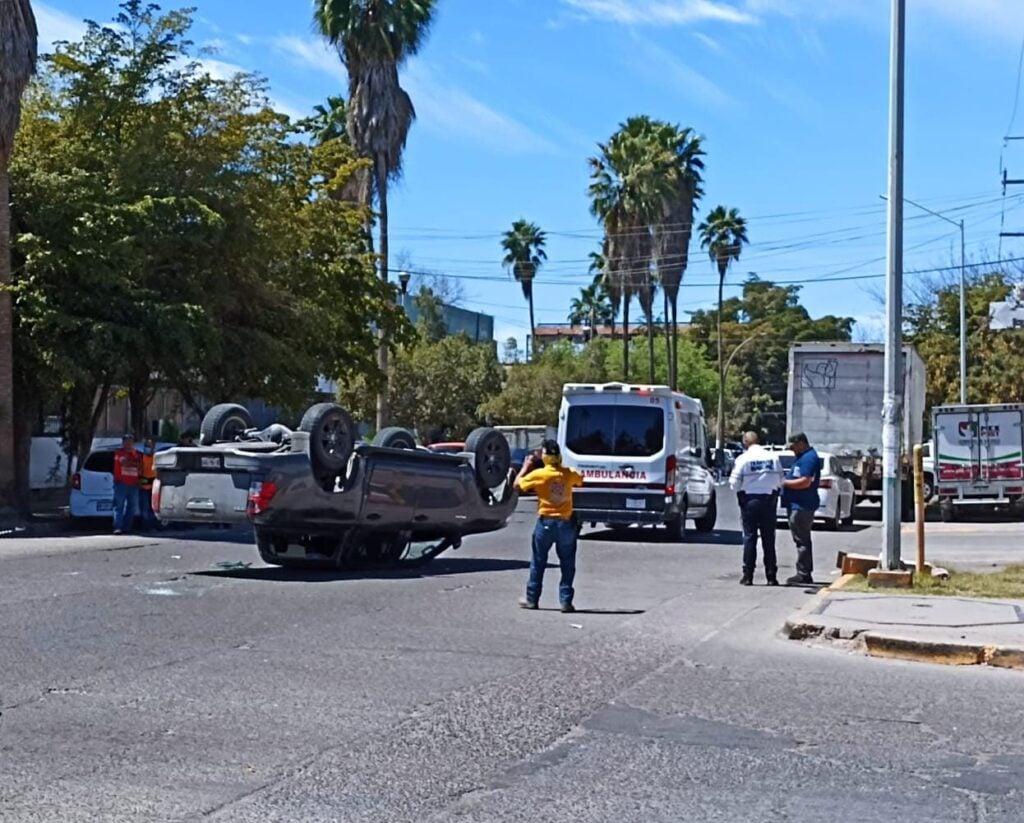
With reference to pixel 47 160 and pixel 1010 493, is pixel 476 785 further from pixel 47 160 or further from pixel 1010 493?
pixel 1010 493

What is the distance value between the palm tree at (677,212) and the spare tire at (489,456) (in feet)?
123

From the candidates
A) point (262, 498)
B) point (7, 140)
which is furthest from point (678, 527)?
point (7, 140)

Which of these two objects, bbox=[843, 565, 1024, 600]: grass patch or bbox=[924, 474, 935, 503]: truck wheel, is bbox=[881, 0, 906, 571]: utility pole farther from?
bbox=[924, 474, 935, 503]: truck wheel

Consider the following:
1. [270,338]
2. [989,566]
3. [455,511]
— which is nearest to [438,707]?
[455,511]

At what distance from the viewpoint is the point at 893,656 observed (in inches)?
447

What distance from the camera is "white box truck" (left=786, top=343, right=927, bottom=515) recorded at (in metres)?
31.1

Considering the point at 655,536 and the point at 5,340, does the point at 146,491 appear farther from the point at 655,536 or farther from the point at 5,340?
the point at 655,536

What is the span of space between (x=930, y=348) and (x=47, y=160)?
1565 inches

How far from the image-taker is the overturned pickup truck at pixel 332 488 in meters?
15.9

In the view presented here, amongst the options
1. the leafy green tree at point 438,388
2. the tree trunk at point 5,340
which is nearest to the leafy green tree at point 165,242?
the tree trunk at point 5,340

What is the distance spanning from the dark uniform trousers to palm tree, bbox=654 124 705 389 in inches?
1539

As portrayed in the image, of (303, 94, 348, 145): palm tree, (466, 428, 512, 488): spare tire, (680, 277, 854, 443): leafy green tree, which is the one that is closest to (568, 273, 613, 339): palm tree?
(680, 277, 854, 443): leafy green tree

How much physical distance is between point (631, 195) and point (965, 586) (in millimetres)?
40136

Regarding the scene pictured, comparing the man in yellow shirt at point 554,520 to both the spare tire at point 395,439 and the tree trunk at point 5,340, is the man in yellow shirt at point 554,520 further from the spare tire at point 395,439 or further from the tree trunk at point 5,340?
the tree trunk at point 5,340
